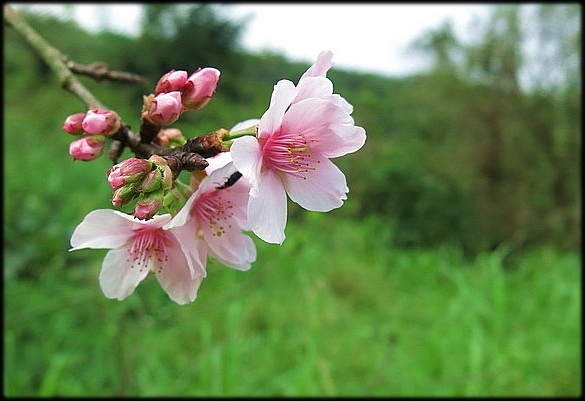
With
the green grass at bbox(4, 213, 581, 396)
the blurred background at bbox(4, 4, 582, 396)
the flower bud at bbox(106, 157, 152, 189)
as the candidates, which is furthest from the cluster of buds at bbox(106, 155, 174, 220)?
the green grass at bbox(4, 213, 581, 396)

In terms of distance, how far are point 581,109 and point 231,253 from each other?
603cm

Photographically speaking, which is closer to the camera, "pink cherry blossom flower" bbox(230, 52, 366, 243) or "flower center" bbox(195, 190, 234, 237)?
"pink cherry blossom flower" bbox(230, 52, 366, 243)

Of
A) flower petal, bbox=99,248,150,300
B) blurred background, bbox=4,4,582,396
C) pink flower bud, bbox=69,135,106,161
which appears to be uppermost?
pink flower bud, bbox=69,135,106,161

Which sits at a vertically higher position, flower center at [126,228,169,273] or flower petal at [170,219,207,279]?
flower petal at [170,219,207,279]

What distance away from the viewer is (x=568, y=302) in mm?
3795

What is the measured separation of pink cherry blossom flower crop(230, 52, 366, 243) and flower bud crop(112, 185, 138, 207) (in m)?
0.09

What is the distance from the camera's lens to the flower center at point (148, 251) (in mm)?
Answer: 702

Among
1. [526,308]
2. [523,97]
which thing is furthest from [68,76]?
[523,97]

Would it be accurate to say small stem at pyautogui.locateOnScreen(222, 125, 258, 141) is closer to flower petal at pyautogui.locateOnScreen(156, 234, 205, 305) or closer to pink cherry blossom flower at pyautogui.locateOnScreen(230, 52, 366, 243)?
pink cherry blossom flower at pyautogui.locateOnScreen(230, 52, 366, 243)

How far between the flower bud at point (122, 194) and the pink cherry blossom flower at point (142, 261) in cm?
13

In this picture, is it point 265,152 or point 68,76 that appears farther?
point 68,76

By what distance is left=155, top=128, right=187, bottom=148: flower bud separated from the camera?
2.22ft

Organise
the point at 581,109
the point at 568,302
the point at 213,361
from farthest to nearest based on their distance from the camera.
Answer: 1. the point at 581,109
2. the point at 568,302
3. the point at 213,361

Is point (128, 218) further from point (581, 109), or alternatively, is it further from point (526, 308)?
point (581, 109)
